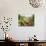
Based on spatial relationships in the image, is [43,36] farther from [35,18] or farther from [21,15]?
[21,15]

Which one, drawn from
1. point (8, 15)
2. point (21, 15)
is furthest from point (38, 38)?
point (8, 15)

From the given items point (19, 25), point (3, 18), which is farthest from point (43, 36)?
point (3, 18)

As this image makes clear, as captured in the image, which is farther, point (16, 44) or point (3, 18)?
point (3, 18)

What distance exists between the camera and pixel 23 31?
4859mm

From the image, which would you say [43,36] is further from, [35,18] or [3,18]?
[3,18]

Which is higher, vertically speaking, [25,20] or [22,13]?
[22,13]

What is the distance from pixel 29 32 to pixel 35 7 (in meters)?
0.93

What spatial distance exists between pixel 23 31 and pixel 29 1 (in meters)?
1.10

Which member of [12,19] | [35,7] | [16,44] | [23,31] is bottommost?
[16,44]

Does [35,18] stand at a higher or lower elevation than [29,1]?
lower

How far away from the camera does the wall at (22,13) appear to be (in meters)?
4.82

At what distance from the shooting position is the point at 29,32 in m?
4.88

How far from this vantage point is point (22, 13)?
192 inches

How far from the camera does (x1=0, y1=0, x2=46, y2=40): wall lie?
4820 millimetres
